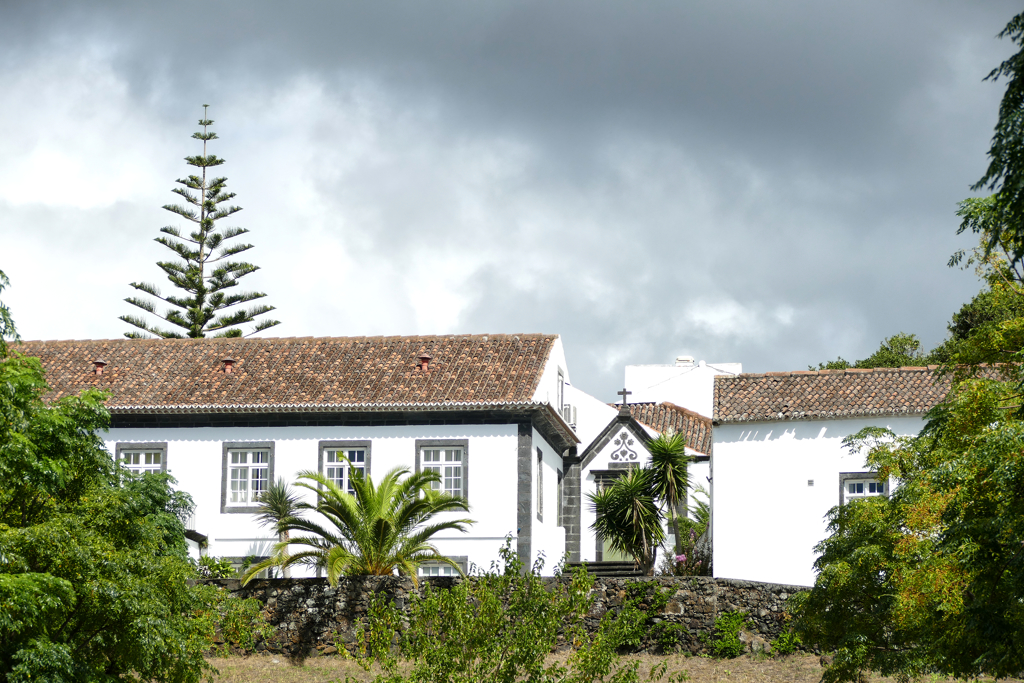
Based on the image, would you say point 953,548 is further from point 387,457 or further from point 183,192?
point 183,192

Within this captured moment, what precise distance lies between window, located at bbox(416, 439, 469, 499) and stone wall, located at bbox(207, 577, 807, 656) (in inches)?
138

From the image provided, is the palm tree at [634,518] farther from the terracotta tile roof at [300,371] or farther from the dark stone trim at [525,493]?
the terracotta tile roof at [300,371]

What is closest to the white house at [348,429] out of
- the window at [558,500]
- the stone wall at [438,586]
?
the window at [558,500]

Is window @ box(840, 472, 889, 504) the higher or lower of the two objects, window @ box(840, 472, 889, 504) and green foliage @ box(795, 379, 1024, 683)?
the higher

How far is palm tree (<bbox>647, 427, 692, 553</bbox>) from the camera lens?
23.2 metres

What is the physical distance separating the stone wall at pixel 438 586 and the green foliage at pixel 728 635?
0.32ft

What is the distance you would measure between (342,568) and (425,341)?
7.55 m

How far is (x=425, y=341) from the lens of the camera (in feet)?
87.5

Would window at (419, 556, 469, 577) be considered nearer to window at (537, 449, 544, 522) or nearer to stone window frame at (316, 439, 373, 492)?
window at (537, 449, 544, 522)

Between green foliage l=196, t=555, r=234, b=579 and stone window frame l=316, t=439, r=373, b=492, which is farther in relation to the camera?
stone window frame l=316, t=439, r=373, b=492

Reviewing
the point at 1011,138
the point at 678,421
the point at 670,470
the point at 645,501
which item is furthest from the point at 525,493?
the point at 1011,138

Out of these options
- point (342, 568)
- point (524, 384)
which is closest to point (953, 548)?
point (342, 568)

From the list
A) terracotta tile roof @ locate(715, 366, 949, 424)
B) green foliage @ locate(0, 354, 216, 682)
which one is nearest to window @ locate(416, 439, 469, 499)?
terracotta tile roof @ locate(715, 366, 949, 424)

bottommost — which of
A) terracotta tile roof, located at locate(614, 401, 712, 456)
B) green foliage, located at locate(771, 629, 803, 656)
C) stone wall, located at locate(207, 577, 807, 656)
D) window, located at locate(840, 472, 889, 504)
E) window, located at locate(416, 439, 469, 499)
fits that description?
green foliage, located at locate(771, 629, 803, 656)
